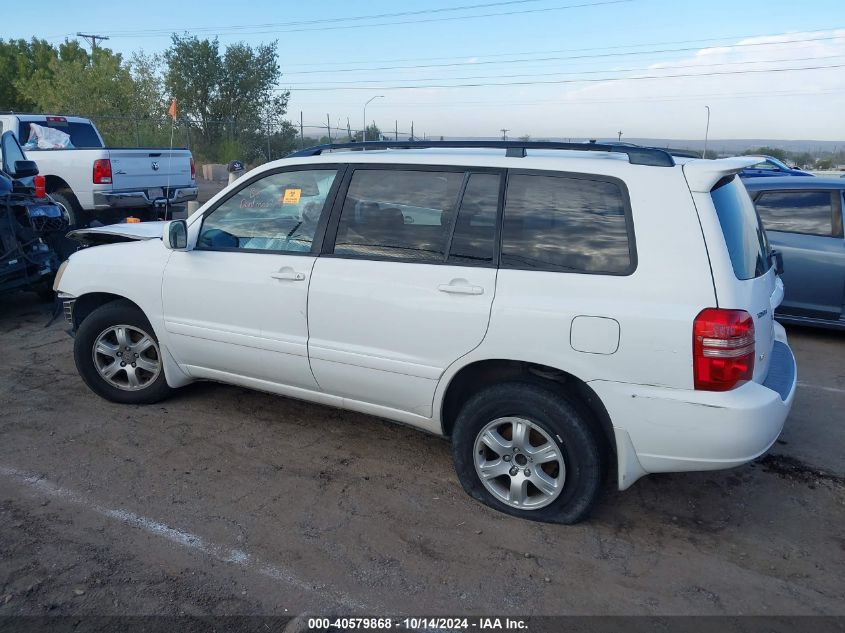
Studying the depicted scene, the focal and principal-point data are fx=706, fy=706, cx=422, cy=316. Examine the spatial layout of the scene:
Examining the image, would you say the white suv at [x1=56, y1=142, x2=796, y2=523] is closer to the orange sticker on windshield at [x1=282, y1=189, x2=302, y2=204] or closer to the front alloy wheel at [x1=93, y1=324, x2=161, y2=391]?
the orange sticker on windshield at [x1=282, y1=189, x2=302, y2=204]

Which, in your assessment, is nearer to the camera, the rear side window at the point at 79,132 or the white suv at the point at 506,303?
the white suv at the point at 506,303

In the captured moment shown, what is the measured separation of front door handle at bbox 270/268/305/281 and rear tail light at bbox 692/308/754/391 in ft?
7.18

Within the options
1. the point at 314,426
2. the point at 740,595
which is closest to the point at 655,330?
the point at 740,595

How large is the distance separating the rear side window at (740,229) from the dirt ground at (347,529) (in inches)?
52.8

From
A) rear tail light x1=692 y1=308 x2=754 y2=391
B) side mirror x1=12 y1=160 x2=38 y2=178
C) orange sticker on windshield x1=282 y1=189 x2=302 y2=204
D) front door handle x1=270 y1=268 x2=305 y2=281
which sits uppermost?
side mirror x1=12 y1=160 x2=38 y2=178

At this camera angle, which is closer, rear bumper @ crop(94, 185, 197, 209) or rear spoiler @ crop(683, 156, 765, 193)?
rear spoiler @ crop(683, 156, 765, 193)

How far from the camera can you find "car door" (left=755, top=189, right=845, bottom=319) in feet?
23.1

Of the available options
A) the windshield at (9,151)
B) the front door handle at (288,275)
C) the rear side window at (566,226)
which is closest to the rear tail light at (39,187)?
the windshield at (9,151)

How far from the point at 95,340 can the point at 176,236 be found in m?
1.16

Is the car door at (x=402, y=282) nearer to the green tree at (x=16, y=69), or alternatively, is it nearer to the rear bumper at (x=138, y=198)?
the rear bumper at (x=138, y=198)

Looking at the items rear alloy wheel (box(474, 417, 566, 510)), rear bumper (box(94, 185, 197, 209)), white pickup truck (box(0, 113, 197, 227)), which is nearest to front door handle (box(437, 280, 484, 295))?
rear alloy wheel (box(474, 417, 566, 510))

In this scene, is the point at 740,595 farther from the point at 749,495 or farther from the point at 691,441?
the point at 749,495

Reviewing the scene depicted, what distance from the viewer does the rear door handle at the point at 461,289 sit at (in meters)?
3.59

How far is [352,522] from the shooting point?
3.61 m
